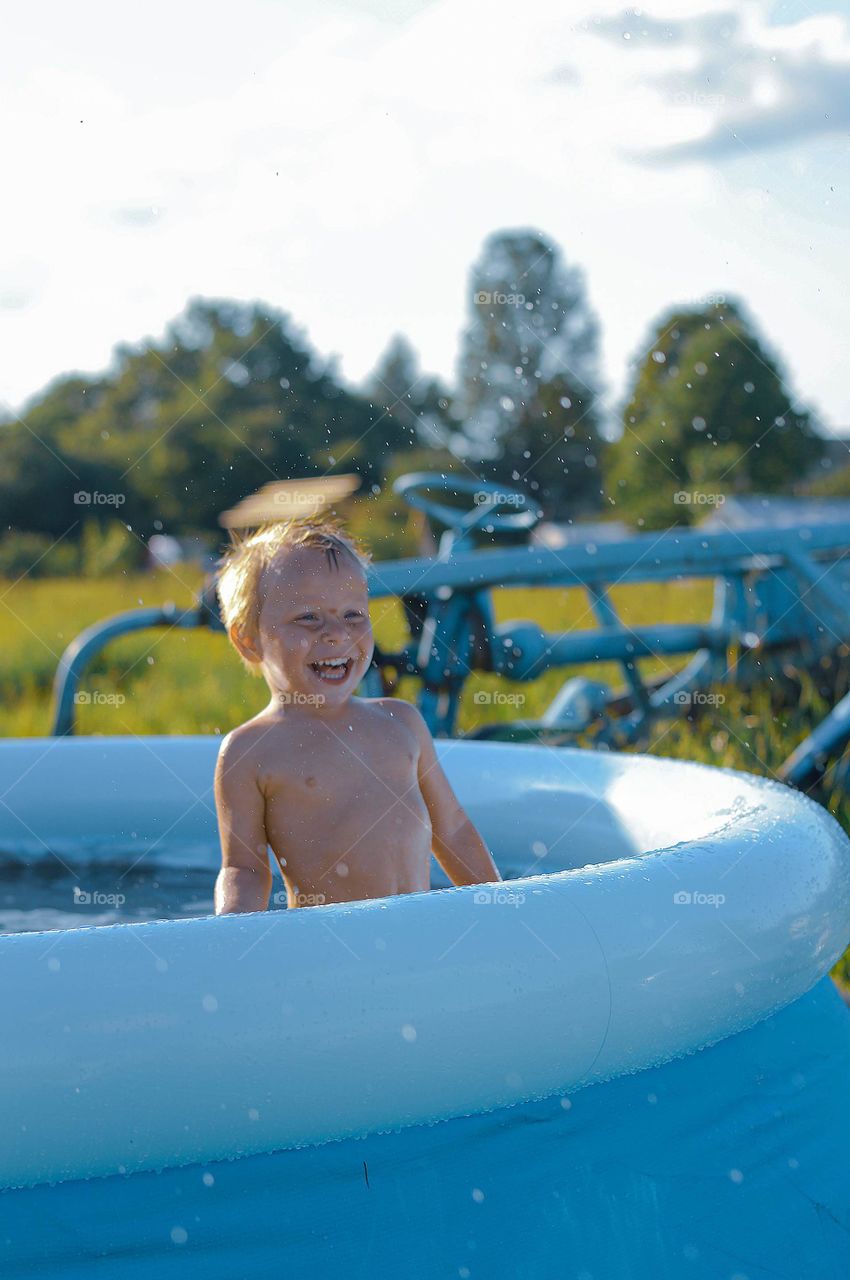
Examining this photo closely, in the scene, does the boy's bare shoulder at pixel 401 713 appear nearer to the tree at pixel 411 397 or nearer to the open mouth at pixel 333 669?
the open mouth at pixel 333 669

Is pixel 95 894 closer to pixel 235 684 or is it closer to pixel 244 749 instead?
pixel 244 749

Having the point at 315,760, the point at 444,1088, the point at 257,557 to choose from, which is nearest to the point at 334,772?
the point at 315,760

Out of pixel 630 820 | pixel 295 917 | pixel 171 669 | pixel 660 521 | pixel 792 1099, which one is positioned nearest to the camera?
pixel 295 917

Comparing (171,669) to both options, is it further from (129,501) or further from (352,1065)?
(129,501)

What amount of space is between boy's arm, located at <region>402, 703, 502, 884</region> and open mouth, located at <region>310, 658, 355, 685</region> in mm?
189

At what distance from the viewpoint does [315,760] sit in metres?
2.13

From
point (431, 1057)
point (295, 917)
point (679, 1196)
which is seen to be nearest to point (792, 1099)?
point (679, 1196)

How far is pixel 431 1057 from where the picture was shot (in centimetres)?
136

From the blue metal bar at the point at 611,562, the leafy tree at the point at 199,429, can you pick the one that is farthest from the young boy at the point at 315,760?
the leafy tree at the point at 199,429

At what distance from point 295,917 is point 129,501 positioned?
120 feet

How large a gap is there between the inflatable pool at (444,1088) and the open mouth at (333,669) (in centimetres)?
66

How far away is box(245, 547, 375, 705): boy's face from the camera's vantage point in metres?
2.12

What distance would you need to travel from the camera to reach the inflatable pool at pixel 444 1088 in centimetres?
128

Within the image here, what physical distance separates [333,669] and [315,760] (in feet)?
0.49
